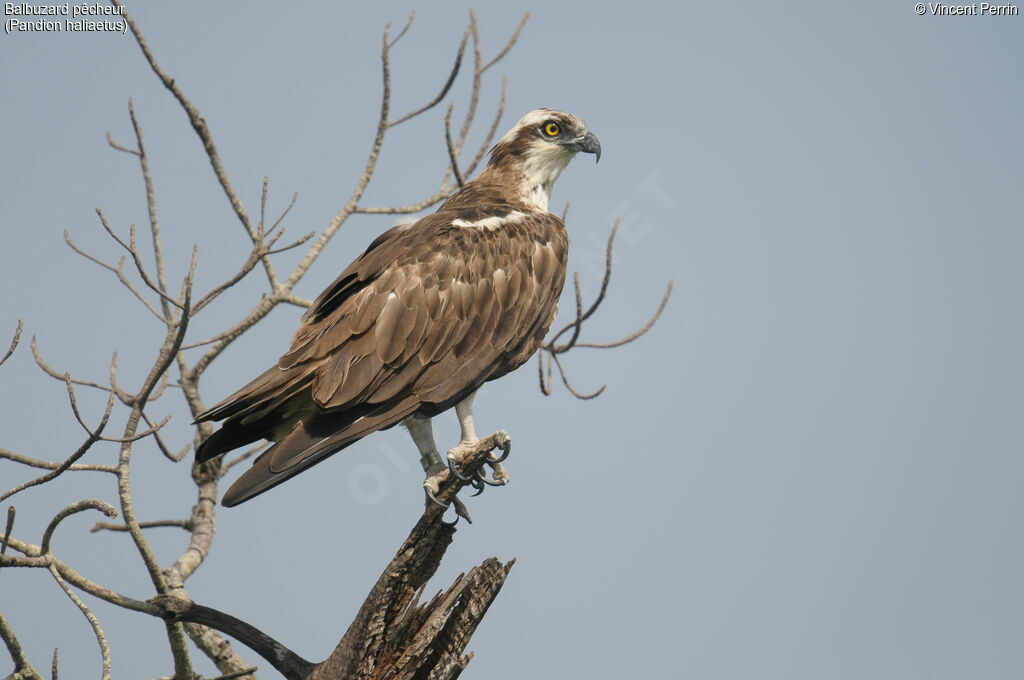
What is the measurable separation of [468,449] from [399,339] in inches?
35.2

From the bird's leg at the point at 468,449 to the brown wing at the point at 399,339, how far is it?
0.66 feet

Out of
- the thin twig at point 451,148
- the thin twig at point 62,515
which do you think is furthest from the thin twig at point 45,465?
the thin twig at point 451,148

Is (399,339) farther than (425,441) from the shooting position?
No

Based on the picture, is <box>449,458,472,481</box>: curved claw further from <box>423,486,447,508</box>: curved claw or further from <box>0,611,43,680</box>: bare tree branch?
<box>0,611,43,680</box>: bare tree branch

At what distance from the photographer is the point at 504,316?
6.45 meters

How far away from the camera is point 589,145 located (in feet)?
25.8

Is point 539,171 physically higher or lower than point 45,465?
higher

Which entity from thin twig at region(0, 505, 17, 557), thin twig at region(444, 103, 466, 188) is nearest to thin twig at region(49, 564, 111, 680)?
thin twig at region(0, 505, 17, 557)

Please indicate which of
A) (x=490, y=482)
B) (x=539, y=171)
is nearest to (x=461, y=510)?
(x=490, y=482)

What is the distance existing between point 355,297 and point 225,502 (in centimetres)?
150

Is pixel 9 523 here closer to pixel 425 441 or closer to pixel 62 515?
pixel 62 515

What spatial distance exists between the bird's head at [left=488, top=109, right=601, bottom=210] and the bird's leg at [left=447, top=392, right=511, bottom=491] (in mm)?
1971

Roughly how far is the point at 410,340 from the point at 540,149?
2.30 m

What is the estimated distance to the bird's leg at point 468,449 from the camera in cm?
542
